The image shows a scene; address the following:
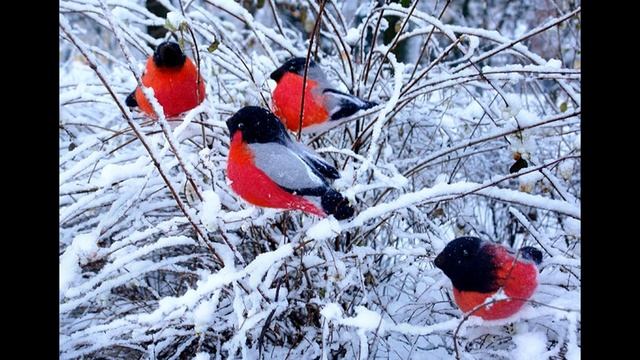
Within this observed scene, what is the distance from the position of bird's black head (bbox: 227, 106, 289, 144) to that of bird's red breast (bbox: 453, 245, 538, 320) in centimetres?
36

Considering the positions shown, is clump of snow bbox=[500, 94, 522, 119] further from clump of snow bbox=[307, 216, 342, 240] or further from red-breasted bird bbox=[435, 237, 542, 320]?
clump of snow bbox=[307, 216, 342, 240]

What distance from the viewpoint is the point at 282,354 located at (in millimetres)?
1173

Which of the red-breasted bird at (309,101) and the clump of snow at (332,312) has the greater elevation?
the red-breasted bird at (309,101)

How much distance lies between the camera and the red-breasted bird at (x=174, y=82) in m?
1.10

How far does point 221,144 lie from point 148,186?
0.67 feet

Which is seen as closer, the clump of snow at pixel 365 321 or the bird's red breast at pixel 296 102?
the clump of snow at pixel 365 321

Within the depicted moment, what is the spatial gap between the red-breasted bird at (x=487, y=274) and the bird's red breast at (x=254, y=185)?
0.68ft

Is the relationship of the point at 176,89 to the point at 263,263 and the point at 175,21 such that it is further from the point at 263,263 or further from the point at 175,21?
the point at 263,263

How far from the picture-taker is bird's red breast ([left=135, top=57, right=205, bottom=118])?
110 centimetres

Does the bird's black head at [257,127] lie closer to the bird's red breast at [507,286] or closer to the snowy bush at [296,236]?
the snowy bush at [296,236]

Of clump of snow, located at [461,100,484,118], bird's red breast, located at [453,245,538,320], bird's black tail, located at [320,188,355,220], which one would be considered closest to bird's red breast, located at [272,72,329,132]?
bird's black tail, located at [320,188,355,220]

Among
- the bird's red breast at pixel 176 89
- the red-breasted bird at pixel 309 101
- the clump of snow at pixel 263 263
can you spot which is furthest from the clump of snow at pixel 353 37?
the clump of snow at pixel 263 263
